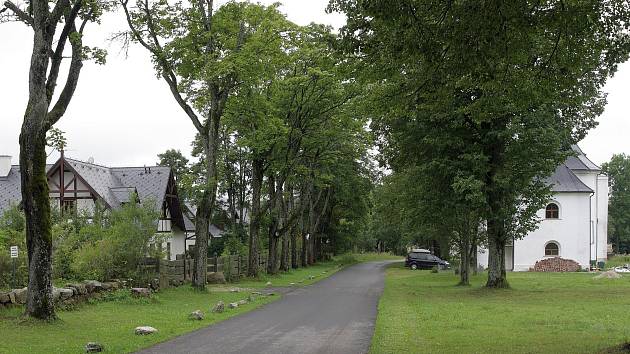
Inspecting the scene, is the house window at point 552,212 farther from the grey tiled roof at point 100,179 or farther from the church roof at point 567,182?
the grey tiled roof at point 100,179

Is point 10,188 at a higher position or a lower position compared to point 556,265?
higher

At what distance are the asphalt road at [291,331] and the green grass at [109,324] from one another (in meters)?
0.56

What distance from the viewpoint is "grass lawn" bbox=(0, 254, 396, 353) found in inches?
453

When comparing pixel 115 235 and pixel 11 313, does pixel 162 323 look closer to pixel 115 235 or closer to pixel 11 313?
pixel 11 313

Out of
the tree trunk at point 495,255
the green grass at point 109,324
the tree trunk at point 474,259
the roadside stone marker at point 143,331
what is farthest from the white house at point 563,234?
the roadside stone marker at point 143,331

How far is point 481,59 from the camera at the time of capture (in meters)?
9.73

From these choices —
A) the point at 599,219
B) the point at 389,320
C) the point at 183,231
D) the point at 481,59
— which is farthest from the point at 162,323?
the point at 599,219

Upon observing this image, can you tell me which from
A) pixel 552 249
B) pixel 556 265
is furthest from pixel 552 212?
pixel 556 265

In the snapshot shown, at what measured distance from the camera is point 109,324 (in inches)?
575

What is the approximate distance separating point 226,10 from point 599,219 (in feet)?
161

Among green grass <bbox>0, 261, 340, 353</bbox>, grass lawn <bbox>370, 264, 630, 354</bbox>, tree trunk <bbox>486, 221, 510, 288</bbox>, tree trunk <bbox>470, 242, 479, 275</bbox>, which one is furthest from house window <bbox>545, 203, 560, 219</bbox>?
green grass <bbox>0, 261, 340, 353</bbox>

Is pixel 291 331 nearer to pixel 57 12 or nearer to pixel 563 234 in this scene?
pixel 57 12

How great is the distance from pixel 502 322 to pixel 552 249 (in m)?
44.4

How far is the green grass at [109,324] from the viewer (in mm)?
11500
